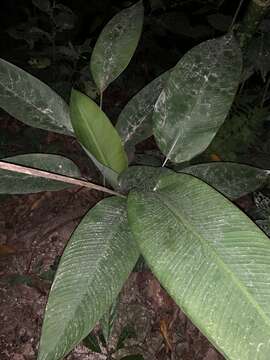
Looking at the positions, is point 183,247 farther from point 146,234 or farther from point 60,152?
point 60,152

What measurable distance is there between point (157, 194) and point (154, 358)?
77cm

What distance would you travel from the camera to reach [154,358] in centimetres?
138

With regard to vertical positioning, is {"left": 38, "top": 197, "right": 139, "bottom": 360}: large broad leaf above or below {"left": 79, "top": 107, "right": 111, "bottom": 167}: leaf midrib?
below

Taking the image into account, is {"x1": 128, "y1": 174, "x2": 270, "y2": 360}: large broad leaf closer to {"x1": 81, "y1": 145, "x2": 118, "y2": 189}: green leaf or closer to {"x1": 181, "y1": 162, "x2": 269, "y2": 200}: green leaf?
{"x1": 81, "y1": 145, "x2": 118, "y2": 189}: green leaf

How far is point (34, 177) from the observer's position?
3.45ft

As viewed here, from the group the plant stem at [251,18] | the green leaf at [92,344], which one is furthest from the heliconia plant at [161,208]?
the green leaf at [92,344]

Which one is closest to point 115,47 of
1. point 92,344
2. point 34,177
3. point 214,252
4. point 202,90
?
point 202,90

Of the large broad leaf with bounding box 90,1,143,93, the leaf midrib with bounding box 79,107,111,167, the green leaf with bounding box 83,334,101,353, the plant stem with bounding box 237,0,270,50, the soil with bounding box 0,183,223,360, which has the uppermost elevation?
the plant stem with bounding box 237,0,270,50

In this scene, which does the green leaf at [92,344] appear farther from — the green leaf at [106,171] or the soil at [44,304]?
the green leaf at [106,171]

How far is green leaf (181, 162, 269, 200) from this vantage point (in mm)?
1071

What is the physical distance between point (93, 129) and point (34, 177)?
0.77 feet

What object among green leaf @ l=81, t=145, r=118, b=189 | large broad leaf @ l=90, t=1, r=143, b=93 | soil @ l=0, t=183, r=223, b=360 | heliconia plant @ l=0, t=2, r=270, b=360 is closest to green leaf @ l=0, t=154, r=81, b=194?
heliconia plant @ l=0, t=2, r=270, b=360

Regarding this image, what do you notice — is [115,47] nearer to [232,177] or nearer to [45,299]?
[232,177]

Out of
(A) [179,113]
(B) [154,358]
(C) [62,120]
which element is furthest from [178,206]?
(B) [154,358]
